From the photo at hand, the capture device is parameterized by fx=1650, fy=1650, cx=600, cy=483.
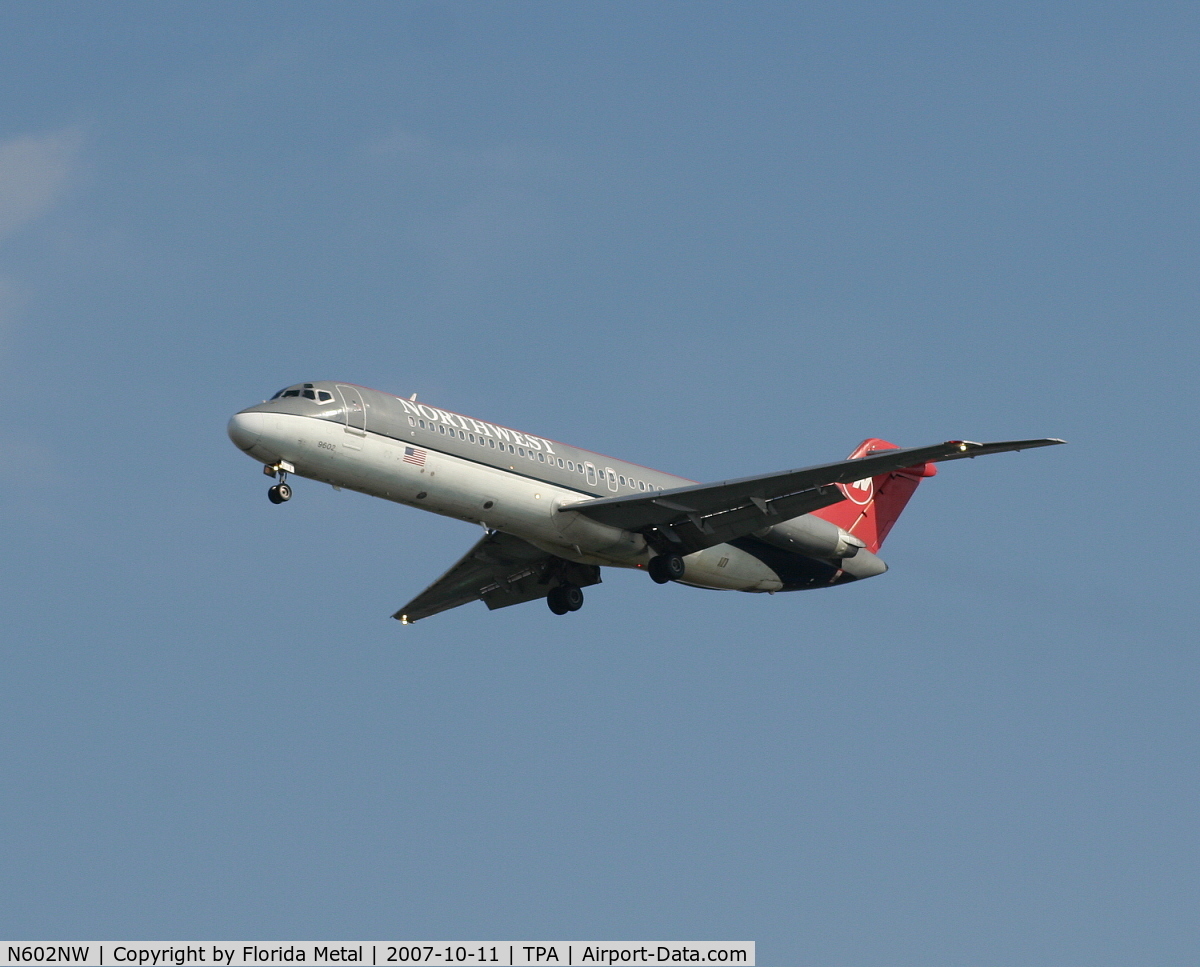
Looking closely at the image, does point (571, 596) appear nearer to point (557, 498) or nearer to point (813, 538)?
point (557, 498)

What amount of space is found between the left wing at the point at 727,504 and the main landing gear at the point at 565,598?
4.45m

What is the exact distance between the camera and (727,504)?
45.9 m

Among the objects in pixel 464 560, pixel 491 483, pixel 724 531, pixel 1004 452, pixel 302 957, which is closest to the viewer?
pixel 302 957

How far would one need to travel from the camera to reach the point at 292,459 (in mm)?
41656

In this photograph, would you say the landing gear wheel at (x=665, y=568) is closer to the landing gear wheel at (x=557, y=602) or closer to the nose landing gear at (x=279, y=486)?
the landing gear wheel at (x=557, y=602)

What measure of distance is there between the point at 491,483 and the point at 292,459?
532cm

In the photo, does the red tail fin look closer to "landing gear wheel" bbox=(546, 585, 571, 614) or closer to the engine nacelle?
the engine nacelle

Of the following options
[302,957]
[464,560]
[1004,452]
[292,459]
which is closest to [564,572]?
[464,560]

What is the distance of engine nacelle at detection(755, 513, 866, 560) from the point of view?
49.4 meters

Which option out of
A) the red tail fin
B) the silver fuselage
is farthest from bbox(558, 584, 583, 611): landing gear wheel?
the red tail fin

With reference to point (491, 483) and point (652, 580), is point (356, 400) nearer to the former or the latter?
point (491, 483)

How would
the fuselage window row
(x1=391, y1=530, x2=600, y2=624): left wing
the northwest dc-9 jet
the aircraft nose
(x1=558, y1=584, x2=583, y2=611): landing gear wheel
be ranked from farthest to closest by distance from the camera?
(x1=558, y1=584, x2=583, y2=611): landing gear wheel, (x1=391, y1=530, x2=600, y2=624): left wing, the fuselage window row, the northwest dc-9 jet, the aircraft nose

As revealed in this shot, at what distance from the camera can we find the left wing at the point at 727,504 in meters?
44.1

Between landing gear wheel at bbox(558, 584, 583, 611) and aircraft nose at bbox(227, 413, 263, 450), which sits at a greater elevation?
aircraft nose at bbox(227, 413, 263, 450)
